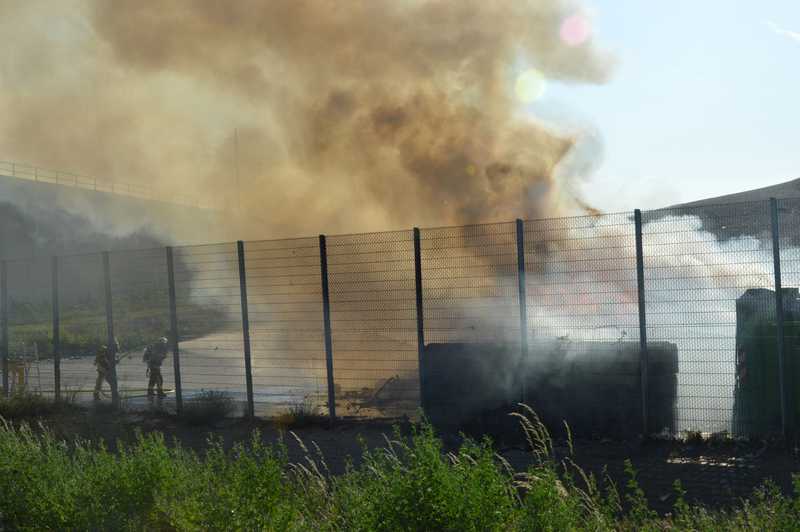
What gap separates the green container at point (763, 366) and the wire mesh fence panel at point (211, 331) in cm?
628

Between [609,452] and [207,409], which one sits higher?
Result: [207,409]

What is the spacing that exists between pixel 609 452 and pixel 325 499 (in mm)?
3688

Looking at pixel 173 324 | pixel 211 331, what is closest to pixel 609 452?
pixel 173 324

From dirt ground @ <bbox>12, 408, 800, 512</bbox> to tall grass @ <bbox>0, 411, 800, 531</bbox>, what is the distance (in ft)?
1.56

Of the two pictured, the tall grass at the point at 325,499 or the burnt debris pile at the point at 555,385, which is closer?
the tall grass at the point at 325,499

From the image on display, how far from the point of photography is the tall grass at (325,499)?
4.97m

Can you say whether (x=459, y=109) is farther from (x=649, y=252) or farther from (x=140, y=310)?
(x=140, y=310)

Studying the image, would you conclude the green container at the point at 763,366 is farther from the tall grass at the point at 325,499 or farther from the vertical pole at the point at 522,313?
the vertical pole at the point at 522,313

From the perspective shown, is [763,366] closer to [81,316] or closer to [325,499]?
[325,499]

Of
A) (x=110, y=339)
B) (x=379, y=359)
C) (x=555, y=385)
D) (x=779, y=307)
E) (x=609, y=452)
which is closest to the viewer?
(x=779, y=307)

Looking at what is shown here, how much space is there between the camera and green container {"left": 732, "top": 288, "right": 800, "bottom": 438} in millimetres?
8781

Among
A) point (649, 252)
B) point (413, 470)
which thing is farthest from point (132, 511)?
point (649, 252)

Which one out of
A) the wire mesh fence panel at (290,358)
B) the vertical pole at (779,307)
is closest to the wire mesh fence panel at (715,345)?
the vertical pole at (779,307)

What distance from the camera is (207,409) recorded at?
1183 centimetres
